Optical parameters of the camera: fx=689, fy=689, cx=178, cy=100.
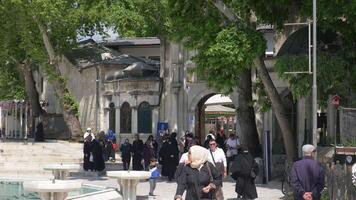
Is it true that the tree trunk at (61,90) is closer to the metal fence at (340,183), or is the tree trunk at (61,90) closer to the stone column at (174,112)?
the stone column at (174,112)

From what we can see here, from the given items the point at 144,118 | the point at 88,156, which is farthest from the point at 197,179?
the point at 144,118

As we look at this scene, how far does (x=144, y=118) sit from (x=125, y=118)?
1732 millimetres

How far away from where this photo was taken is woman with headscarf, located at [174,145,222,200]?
907cm

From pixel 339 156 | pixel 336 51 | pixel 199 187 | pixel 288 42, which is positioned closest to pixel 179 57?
pixel 288 42

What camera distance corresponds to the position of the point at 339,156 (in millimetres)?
15531

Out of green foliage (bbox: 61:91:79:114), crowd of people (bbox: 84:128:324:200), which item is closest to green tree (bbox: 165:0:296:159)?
crowd of people (bbox: 84:128:324:200)

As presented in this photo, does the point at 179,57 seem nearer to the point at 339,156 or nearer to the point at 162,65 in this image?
the point at 162,65

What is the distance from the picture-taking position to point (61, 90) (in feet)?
145

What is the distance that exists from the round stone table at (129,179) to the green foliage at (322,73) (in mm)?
5899

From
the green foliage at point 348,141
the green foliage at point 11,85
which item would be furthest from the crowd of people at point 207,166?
the green foliage at point 11,85

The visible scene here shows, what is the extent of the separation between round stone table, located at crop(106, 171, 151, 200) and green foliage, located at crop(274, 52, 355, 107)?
590 centimetres

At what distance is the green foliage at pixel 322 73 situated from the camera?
19.4 m

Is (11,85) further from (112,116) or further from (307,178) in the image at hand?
(307,178)

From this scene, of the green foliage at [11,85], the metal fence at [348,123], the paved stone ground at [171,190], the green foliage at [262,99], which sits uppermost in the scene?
the green foliage at [11,85]
